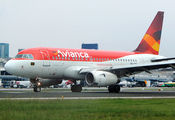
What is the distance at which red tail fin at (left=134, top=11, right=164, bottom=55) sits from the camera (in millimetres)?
40219

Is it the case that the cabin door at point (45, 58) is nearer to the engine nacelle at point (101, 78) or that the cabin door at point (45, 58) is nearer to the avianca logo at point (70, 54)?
→ the avianca logo at point (70, 54)

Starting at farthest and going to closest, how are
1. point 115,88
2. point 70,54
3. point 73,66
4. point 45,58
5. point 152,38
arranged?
point 152,38
point 115,88
point 70,54
point 73,66
point 45,58

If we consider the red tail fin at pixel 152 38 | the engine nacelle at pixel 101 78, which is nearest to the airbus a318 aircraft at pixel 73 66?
the engine nacelle at pixel 101 78

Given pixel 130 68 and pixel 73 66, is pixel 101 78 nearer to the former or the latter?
pixel 130 68

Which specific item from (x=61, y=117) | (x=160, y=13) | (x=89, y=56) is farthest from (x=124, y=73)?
(x=61, y=117)

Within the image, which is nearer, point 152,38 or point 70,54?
point 70,54

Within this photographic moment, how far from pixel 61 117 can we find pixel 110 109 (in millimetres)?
3352

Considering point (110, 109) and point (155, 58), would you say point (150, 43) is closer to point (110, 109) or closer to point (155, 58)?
point (155, 58)

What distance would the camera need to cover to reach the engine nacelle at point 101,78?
97.3 feet

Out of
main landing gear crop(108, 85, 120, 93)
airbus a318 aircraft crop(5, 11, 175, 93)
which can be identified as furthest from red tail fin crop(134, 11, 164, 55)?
main landing gear crop(108, 85, 120, 93)

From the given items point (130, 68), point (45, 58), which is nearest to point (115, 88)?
point (130, 68)

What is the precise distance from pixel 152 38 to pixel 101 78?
1372 cm

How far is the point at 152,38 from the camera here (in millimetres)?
40594

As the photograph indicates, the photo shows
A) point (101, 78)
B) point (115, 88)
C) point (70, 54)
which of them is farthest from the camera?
point (115, 88)
